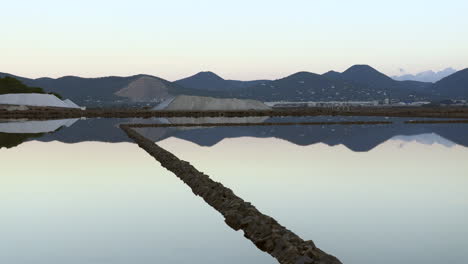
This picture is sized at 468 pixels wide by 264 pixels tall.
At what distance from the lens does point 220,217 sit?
513 inches

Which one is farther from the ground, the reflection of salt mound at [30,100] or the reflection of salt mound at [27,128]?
the reflection of salt mound at [30,100]

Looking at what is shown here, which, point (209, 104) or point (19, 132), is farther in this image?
point (209, 104)

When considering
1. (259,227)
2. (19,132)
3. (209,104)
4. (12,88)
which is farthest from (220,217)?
(12,88)

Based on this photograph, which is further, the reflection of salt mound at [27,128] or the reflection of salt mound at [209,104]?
the reflection of salt mound at [209,104]

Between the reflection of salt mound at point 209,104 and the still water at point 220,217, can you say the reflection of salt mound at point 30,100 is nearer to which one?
the reflection of salt mound at point 209,104

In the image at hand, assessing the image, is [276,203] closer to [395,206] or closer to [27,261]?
[395,206]

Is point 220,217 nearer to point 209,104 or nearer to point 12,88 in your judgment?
point 209,104

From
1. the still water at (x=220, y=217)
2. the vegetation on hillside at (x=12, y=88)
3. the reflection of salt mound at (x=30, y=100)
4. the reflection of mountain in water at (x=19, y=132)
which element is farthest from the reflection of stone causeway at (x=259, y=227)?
the vegetation on hillside at (x=12, y=88)

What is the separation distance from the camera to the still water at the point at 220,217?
9797 millimetres

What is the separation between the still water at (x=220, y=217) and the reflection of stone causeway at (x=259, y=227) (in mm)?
280

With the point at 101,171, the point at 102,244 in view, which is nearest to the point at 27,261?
the point at 102,244

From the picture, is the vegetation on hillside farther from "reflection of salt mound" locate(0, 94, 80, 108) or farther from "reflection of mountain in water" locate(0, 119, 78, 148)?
"reflection of mountain in water" locate(0, 119, 78, 148)

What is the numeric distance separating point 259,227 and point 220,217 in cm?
212

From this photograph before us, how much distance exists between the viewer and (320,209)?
13609mm
